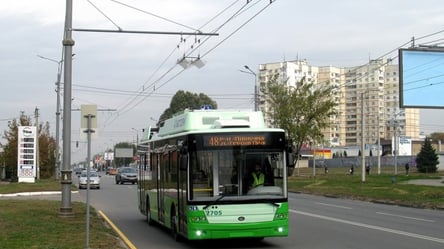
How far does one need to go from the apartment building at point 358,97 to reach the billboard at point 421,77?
2011 cm

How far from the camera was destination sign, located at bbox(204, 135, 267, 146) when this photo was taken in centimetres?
1292

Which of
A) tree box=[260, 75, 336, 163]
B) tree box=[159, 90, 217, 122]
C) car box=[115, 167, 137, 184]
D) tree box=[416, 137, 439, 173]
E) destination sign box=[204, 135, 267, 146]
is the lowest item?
car box=[115, 167, 137, 184]

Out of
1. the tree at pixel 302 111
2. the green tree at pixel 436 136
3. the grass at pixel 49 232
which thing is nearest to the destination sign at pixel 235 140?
the grass at pixel 49 232

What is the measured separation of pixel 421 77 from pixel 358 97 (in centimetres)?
8022

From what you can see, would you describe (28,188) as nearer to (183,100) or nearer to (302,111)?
(302,111)

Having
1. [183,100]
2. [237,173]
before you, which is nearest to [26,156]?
[183,100]

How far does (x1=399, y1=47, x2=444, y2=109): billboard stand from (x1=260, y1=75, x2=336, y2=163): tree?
51.8ft

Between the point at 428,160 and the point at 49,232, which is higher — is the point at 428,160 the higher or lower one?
the higher one

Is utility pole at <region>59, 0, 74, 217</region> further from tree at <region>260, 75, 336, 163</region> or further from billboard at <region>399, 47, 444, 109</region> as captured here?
tree at <region>260, 75, 336, 163</region>

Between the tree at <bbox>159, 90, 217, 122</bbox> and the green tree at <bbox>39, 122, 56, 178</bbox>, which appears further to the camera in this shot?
the tree at <bbox>159, 90, 217, 122</bbox>

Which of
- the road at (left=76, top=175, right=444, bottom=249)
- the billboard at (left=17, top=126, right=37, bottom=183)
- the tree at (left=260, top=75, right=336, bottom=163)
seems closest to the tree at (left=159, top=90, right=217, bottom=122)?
the billboard at (left=17, top=126, right=37, bottom=183)

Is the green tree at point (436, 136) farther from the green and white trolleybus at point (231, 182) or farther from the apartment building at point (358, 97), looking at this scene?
the green and white trolleybus at point (231, 182)

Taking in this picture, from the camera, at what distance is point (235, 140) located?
1295cm

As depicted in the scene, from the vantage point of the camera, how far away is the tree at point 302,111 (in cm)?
5175
